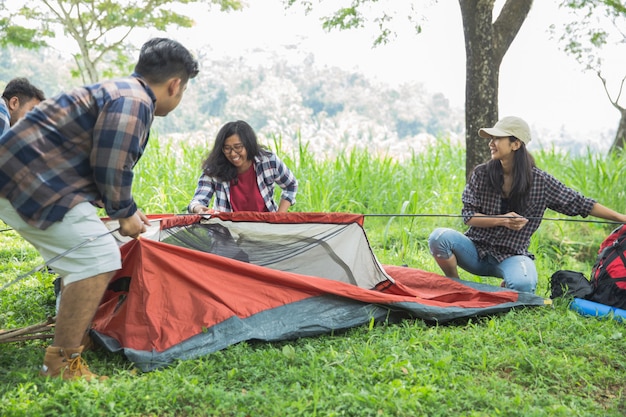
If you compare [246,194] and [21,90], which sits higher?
[21,90]

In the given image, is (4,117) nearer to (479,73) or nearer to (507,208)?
(507,208)

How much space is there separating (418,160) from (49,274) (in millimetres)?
4528

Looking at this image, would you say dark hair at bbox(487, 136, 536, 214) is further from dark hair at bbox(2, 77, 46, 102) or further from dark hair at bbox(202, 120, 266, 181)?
dark hair at bbox(2, 77, 46, 102)

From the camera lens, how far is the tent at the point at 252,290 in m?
2.28

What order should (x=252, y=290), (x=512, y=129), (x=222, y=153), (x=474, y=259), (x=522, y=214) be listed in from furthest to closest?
1. (x=222, y=153)
2. (x=474, y=259)
3. (x=522, y=214)
4. (x=512, y=129)
5. (x=252, y=290)

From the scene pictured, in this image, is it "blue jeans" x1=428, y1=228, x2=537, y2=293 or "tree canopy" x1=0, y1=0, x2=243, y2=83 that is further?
"tree canopy" x1=0, y1=0, x2=243, y2=83

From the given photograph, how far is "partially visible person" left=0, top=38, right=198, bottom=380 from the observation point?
190 centimetres

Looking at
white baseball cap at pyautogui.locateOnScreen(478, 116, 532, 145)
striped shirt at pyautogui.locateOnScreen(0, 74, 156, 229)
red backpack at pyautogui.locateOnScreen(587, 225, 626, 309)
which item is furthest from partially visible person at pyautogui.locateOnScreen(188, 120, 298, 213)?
red backpack at pyautogui.locateOnScreen(587, 225, 626, 309)

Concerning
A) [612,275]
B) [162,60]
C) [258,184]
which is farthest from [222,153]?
[612,275]

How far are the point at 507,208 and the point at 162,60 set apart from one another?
1996 millimetres

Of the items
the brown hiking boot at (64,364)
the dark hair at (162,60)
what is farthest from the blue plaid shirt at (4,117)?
the brown hiking boot at (64,364)

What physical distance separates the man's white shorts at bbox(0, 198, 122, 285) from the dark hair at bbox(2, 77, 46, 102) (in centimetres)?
152

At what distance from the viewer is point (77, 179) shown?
197cm

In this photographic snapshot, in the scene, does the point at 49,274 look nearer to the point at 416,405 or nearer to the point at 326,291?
the point at 326,291
